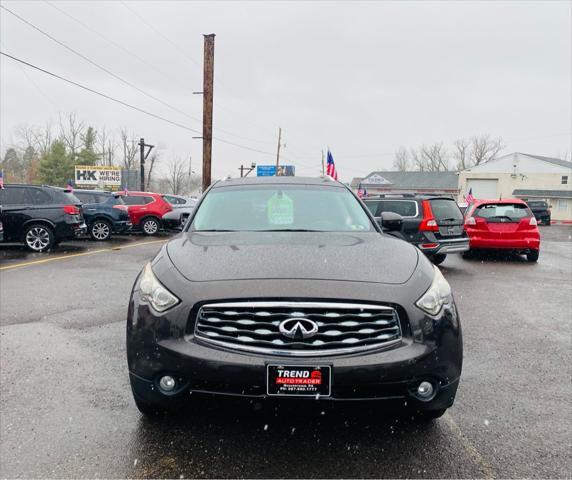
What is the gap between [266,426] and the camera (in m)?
2.76

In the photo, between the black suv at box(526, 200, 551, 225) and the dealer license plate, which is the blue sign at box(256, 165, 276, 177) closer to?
the black suv at box(526, 200, 551, 225)

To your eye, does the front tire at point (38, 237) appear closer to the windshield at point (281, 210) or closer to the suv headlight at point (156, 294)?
the windshield at point (281, 210)

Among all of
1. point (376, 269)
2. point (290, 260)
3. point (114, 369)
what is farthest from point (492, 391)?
point (114, 369)

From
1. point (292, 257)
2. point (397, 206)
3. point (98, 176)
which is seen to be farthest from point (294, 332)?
point (98, 176)

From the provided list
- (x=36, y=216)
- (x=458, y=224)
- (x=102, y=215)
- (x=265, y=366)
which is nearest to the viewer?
(x=265, y=366)

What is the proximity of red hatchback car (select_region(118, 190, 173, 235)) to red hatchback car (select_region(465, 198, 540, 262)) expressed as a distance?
11045 mm

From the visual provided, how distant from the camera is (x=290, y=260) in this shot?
2637 mm

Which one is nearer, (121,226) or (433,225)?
(433,225)

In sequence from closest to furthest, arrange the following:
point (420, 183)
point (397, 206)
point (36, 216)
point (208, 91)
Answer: point (397, 206), point (36, 216), point (208, 91), point (420, 183)

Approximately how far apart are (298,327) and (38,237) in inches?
436

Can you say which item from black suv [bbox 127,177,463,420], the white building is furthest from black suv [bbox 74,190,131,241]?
the white building

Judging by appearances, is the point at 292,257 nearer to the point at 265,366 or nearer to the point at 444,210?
the point at 265,366

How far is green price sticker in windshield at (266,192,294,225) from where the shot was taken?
370cm

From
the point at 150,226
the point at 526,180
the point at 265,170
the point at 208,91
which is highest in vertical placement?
the point at 208,91
